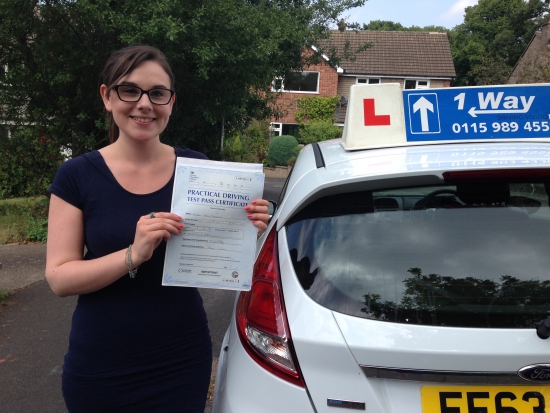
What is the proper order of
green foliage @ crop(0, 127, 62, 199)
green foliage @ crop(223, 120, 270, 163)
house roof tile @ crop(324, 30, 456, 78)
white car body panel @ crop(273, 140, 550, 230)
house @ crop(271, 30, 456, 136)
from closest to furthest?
white car body panel @ crop(273, 140, 550, 230), green foliage @ crop(0, 127, 62, 199), green foliage @ crop(223, 120, 270, 163), house @ crop(271, 30, 456, 136), house roof tile @ crop(324, 30, 456, 78)

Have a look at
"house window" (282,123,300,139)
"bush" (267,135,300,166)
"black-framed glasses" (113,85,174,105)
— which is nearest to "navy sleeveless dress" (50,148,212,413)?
"black-framed glasses" (113,85,174,105)

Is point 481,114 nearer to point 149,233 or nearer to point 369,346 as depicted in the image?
point 369,346

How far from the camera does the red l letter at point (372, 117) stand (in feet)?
7.45

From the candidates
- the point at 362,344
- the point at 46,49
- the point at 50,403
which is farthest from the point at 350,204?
the point at 46,49

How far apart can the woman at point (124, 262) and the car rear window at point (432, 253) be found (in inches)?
10.7

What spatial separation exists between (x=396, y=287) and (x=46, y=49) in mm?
8908

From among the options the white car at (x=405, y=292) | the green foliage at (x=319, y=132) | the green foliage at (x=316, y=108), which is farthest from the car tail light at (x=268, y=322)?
the green foliage at (x=316, y=108)

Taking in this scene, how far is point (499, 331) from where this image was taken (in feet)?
5.39

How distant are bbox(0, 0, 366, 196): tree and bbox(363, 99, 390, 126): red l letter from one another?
6168 millimetres

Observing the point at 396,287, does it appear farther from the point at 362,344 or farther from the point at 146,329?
the point at 146,329

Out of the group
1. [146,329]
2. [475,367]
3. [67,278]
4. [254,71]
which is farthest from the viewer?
[254,71]

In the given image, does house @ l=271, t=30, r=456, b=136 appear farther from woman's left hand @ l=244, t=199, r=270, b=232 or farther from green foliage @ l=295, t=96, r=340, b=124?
woman's left hand @ l=244, t=199, r=270, b=232

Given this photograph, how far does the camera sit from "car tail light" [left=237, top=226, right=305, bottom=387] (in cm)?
176

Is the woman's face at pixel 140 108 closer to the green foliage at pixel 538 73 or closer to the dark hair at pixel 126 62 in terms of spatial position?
the dark hair at pixel 126 62
